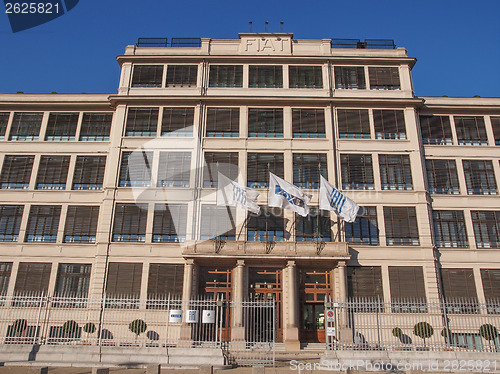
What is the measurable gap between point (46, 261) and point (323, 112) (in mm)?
21689

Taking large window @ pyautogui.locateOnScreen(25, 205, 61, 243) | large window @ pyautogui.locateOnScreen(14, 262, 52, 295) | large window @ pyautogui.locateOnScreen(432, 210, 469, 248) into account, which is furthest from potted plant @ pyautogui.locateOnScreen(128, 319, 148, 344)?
large window @ pyautogui.locateOnScreen(432, 210, 469, 248)

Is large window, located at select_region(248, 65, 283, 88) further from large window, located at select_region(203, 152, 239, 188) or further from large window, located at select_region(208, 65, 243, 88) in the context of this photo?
large window, located at select_region(203, 152, 239, 188)

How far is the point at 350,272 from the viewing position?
2573 centimetres

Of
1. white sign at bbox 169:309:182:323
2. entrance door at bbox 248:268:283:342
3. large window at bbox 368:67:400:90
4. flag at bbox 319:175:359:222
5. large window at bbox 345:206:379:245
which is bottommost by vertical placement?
white sign at bbox 169:309:182:323

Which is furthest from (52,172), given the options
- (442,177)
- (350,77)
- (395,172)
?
(442,177)

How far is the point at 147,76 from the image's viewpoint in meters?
30.8

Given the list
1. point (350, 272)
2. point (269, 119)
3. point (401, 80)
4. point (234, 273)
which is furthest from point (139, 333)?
point (401, 80)

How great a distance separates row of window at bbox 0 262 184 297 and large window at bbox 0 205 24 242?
1.84 meters

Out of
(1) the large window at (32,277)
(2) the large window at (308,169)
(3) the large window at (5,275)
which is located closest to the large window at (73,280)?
(1) the large window at (32,277)

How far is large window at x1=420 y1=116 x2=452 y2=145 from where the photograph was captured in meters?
29.4

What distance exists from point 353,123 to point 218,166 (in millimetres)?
10301

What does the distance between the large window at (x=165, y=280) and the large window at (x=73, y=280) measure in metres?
4.25

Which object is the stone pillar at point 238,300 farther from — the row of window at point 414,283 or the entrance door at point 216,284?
the row of window at point 414,283

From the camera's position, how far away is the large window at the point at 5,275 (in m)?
26.1
